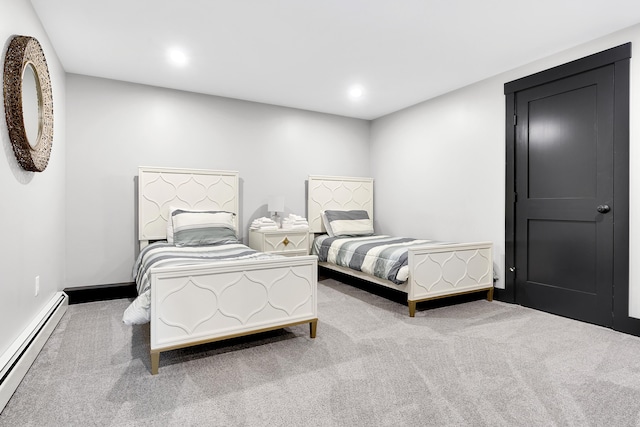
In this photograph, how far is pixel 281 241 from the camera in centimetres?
438

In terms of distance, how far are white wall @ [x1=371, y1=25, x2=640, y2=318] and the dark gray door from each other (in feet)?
0.57

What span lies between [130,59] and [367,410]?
3.65 meters

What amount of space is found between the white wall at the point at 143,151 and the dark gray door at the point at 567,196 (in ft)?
9.23

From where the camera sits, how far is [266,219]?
178 inches

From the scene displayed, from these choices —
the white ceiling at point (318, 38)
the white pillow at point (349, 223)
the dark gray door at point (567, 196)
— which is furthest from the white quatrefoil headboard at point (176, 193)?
the dark gray door at point (567, 196)

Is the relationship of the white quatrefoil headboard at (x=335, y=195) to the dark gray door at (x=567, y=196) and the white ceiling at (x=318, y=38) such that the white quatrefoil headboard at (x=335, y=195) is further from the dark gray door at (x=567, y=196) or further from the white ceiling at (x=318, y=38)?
the dark gray door at (x=567, y=196)

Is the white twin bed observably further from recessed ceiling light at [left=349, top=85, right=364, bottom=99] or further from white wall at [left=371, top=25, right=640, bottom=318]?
recessed ceiling light at [left=349, top=85, right=364, bottom=99]

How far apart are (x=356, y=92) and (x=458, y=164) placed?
1541 millimetres

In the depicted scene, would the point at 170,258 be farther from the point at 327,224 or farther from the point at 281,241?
the point at 327,224

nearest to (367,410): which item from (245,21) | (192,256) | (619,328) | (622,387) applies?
(622,387)

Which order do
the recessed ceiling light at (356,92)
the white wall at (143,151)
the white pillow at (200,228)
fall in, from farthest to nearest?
1. the recessed ceiling light at (356,92)
2. the white wall at (143,151)
3. the white pillow at (200,228)

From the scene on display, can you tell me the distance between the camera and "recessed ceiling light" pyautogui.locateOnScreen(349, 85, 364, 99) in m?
4.23

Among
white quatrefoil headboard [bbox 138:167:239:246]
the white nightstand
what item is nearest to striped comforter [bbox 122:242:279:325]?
white quatrefoil headboard [bbox 138:167:239:246]

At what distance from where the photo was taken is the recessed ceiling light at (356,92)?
4227 millimetres
